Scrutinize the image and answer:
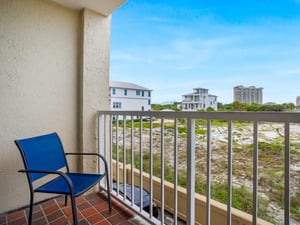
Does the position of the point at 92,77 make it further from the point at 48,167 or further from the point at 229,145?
the point at 229,145

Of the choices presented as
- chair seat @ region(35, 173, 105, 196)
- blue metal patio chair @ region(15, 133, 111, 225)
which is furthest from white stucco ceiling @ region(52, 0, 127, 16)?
chair seat @ region(35, 173, 105, 196)

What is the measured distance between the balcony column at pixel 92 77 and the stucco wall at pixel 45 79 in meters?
0.01

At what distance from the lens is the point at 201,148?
1.71 meters

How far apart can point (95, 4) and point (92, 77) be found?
869 millimetres

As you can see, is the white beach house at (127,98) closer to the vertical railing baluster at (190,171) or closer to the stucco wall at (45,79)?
the stucco wall at (45,79)

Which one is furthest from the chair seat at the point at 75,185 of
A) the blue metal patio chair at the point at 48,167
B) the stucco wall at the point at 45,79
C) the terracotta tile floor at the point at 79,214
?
the stucco wall at the point at 45,79

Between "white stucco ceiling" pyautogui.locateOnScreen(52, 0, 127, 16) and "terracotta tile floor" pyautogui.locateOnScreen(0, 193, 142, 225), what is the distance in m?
2.33

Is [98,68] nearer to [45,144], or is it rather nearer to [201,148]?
[45,144]

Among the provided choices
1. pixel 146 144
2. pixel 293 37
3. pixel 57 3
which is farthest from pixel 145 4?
pixel 146 144

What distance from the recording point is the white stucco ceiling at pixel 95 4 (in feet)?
6.82

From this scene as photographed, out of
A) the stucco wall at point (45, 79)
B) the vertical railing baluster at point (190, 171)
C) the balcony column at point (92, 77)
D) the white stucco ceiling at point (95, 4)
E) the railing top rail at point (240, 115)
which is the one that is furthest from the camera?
the balcony column at point (92, 77)

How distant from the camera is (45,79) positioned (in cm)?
207

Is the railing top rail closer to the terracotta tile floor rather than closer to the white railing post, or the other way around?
the white railing post

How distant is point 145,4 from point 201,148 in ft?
12.1
